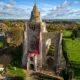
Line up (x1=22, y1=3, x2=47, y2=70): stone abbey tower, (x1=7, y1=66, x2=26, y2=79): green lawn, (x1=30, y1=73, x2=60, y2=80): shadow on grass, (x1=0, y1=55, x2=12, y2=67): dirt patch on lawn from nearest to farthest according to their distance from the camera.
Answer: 1. (x1=30, y1=73, x2=60, y2=80): shadow on grass
2. (x1=7, y1=66, x2=26, y2=79): green lawn
3. (x1=22, y1=3, x2=47, y2=70): stone abbey tower
4. (x1=0, y1=55, x2=12, y2=67): dirt patch on lawn

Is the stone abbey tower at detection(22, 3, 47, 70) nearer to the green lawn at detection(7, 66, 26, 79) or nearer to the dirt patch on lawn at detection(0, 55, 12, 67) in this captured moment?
the green lawn at detection(7, 66, 26, 79)

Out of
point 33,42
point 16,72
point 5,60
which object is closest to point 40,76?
point 16,72

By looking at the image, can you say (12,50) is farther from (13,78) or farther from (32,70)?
(13,78)

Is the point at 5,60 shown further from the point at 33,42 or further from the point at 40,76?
the point at 40,76

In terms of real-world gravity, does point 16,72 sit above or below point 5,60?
below

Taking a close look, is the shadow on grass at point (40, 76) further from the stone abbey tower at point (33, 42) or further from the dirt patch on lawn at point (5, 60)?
the dirt patch on lawn at point (5, 60)

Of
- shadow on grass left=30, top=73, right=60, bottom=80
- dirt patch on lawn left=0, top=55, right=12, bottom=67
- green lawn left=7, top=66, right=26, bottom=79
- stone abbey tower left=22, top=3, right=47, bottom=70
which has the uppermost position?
stone abbey tower left=22, top=3, right=47, bottom=70

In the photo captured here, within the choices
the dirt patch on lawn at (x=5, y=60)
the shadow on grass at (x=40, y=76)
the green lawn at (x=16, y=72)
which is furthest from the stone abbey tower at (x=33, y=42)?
the dirt patch on lawn at (x=5, y=60)

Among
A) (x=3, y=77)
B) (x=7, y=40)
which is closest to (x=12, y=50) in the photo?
(x=3, y=77)

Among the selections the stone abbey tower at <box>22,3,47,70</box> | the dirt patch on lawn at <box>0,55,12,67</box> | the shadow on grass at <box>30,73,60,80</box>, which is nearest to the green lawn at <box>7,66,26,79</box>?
the shadow on grass at <box>30,73,60,80</box>
